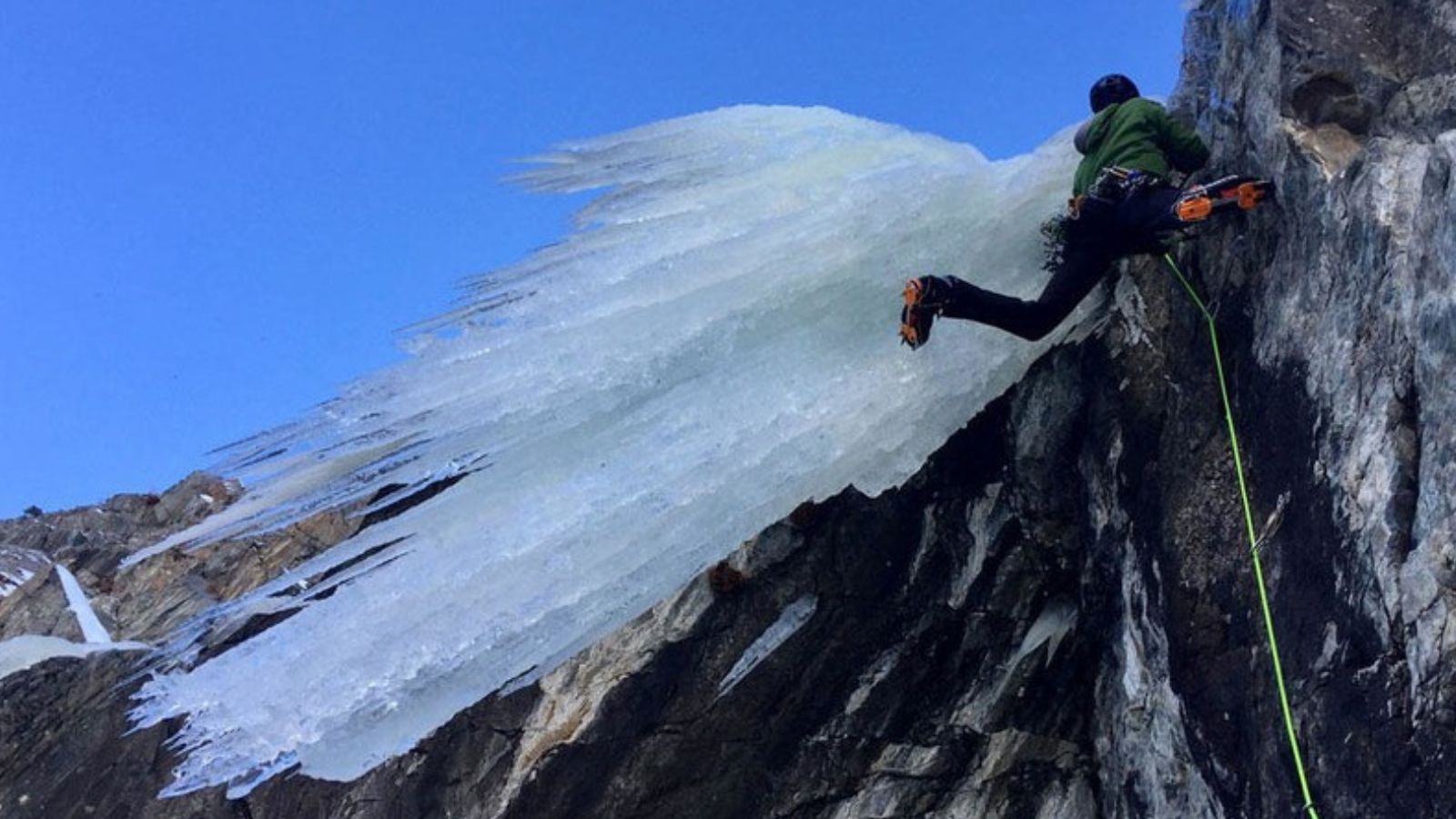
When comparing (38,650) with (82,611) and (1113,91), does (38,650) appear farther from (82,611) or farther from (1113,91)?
(1113,91)

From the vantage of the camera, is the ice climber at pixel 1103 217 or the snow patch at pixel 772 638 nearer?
the ice climber at pixel 1103 217

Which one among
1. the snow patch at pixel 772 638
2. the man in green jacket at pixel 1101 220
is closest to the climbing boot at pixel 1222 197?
the man in green jacket at pixel 1101 220

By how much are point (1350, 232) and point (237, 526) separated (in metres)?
6.76

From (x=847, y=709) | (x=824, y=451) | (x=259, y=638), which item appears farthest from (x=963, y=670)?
(x=259, y=638)

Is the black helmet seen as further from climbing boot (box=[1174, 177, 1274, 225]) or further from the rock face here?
climbing boot (box=[1174, 177, 1274, 225])

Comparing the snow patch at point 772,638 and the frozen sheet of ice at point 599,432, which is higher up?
the frozen sheet of ice at point 599,432

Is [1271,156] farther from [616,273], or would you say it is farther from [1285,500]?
[616,273]

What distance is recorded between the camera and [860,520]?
327 inches

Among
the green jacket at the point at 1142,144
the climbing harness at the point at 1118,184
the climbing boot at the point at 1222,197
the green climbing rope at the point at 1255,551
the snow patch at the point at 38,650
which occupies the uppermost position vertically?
the snow patch at the point at 38,650

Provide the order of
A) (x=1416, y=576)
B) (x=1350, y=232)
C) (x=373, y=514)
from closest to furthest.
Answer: (x=1416, y=576)
(x=1350, y=232)
(x=373, y=514)

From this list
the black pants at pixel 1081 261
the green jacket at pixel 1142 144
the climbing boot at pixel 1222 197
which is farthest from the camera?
the green jacket at pixel 1142 144

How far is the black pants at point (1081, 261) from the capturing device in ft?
21.5

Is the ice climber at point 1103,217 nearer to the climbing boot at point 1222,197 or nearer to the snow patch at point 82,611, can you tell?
the climbing boot at point 1222,197

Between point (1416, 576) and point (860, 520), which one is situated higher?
point (860, 520)
